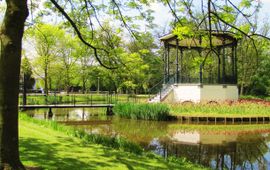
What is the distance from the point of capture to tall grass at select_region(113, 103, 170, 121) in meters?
20.6

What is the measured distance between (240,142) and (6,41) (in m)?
10.7

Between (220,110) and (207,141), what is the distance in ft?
29.1

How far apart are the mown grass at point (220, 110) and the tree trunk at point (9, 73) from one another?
17173 mm

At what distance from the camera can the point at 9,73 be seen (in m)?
4.56

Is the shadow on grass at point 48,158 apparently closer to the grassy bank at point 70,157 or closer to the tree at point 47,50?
the grassy bank at point 70,157

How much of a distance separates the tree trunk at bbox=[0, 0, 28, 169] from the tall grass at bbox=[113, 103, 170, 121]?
638 inches

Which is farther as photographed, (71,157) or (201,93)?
(201,93)

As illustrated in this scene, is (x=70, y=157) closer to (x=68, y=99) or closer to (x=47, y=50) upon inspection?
(x=68, y=99)

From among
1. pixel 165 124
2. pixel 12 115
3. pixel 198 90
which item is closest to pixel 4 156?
pixel 12 115

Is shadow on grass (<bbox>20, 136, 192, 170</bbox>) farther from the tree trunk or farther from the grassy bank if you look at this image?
the tree trunk

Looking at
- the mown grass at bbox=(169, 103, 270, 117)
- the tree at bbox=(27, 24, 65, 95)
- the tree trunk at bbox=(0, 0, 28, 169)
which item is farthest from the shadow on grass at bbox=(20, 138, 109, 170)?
the tree at bbox=(27, 24, 65, 95)

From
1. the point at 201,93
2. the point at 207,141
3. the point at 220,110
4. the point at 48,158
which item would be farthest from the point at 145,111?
the point at 48,158

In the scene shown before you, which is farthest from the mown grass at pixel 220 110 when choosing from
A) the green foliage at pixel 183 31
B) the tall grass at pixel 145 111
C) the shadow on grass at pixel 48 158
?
the green foliage at pixel 183 31

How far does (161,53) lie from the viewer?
47219 millimetres
